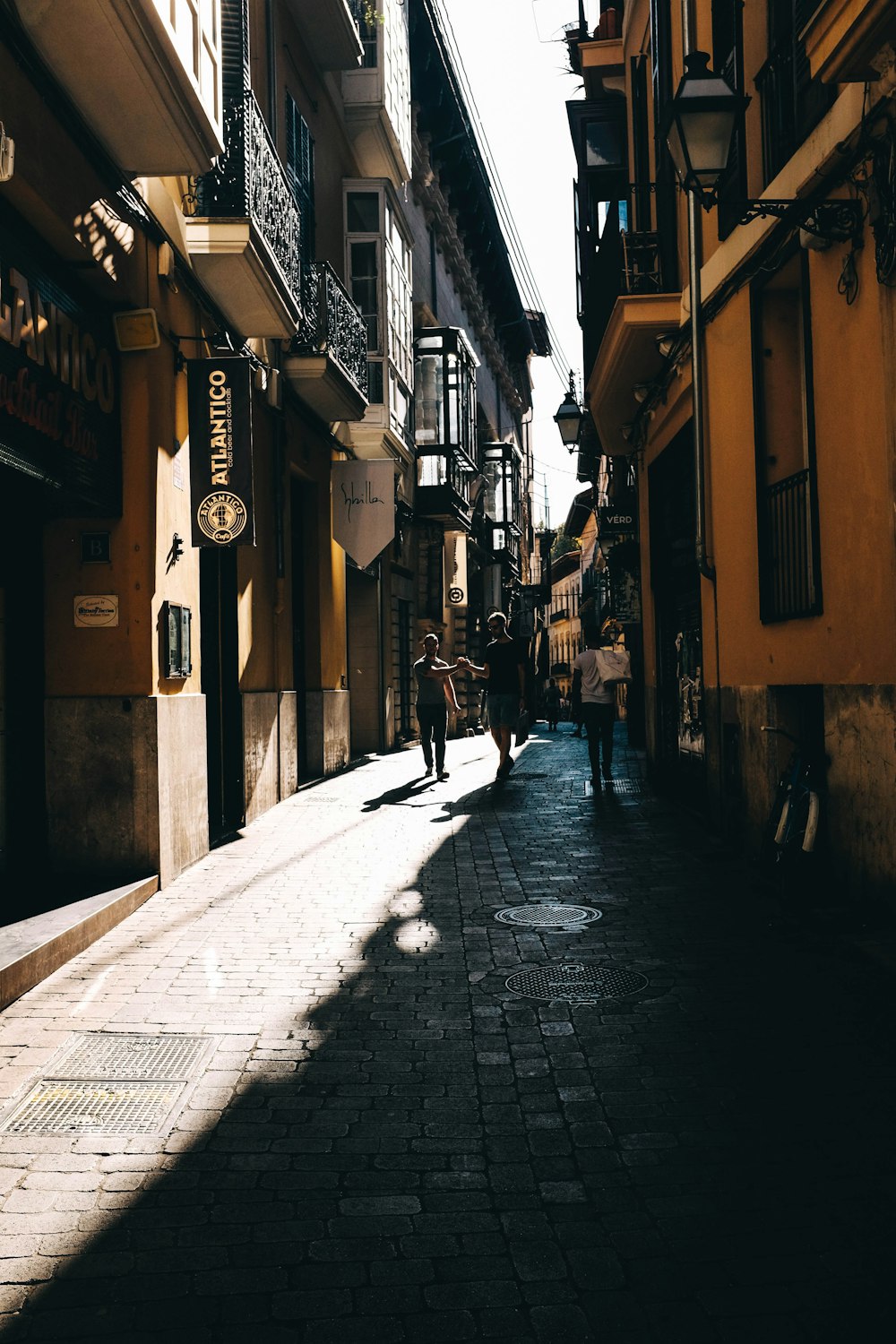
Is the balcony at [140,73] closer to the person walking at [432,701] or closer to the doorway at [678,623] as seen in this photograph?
the doorway at [678,623]

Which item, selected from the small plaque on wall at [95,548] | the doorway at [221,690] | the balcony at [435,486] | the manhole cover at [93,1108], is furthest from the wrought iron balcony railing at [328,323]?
the manhole cover at [93,1108]

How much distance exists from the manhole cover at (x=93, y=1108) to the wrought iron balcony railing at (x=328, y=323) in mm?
9993

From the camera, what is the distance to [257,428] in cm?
1219

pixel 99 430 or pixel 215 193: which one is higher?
pixel 215 193

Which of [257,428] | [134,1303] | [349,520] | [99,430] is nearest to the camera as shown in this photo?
[134,1303]

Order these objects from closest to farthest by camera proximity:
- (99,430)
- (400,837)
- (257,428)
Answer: (99,430)
(400,837)
(257,428)

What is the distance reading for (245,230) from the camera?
942cm

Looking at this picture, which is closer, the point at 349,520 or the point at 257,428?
the point at 257,428

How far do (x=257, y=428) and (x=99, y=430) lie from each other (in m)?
4.53

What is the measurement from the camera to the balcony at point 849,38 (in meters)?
5.16

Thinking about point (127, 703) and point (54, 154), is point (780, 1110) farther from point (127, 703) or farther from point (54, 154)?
point (54, 154)

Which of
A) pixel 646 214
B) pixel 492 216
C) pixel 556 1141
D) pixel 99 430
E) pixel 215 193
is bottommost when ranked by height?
pixel 556 1141

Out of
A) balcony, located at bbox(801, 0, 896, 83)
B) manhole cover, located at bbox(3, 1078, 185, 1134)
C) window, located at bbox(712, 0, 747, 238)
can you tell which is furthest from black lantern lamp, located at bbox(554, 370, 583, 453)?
manhole cover, located at bbox(3, 1078, 185, 1134)

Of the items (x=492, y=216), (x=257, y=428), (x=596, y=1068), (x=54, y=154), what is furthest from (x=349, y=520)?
(x=492, y=216)
